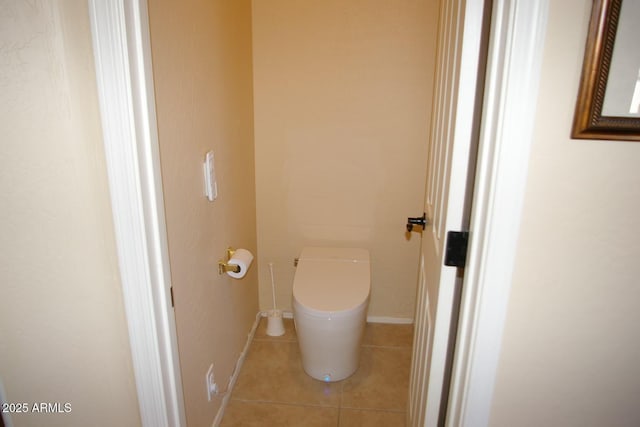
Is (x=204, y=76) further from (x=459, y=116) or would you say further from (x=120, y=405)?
(x=120, y=405)

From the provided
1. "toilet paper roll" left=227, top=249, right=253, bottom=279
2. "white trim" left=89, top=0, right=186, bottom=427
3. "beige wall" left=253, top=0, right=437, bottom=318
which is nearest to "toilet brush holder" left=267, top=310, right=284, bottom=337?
"beige wall" left=253, top=0, right=437, bottom=318

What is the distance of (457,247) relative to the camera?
985 millimetres

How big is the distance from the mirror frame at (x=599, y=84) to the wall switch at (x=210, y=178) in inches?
45.6

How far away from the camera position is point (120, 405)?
1.12 metres

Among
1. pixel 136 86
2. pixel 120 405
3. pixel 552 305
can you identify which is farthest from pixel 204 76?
pixel 552 305

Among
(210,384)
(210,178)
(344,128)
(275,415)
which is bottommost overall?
(275,415)

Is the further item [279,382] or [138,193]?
[279,382]

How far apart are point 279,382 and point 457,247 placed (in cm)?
146

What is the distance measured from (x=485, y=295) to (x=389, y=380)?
1404mm

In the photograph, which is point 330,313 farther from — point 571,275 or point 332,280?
point 571,275

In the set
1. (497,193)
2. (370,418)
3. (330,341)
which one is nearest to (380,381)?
(370,418)

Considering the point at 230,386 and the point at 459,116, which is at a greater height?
the point at 459,116

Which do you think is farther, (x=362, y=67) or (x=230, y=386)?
(x=362, y=67)

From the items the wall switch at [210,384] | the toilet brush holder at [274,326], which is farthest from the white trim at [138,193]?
the toilet brush holder at [274,326]
